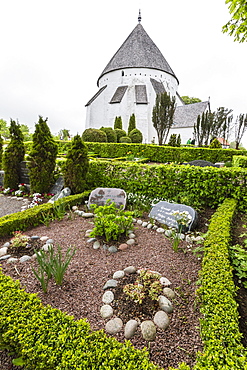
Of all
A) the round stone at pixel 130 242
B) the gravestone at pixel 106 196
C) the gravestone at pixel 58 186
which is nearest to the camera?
the round stone at pixel 130 242

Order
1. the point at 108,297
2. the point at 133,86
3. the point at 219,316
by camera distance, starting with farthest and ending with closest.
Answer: the point at 133,86 → the point at 108,297 → the point at 219,316

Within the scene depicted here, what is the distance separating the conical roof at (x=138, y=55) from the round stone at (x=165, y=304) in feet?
110

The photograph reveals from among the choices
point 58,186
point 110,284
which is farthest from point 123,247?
point 58,186

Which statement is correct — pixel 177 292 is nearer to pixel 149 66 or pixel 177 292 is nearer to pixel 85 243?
pixel 85 243

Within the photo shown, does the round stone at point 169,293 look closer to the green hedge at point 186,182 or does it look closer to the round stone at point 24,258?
the round stone at point 24,258

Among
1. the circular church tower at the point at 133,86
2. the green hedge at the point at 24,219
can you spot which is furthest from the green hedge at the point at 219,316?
the circular church tower at the point at 133,86

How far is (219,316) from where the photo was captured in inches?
68.5

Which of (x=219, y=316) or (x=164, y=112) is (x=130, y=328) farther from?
(x=164, y=112)

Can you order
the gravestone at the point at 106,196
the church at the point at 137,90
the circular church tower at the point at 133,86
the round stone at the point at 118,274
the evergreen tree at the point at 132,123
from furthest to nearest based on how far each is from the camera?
the church at the point at 137,90, the circular church tower at the point at 133,86, the evergreen tree at the point at 132,123, the gravestone at the point at 106,196, the round stone at the point at 118,274

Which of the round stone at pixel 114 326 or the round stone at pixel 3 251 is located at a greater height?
the round stone at pixel 114 326

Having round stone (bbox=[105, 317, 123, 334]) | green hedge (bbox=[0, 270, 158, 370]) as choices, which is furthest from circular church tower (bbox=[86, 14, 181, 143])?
green hedge (bbox=[0, 270, 158, 370])

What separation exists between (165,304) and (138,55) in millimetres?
35816

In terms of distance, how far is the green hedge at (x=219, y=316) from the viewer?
4.57ft

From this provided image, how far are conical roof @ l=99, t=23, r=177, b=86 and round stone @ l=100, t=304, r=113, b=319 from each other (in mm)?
33773
